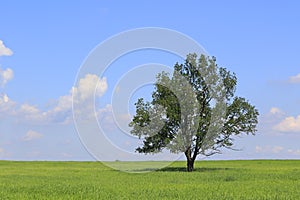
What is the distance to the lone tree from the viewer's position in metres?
56.8

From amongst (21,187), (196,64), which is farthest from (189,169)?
(21,187)

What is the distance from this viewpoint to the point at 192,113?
57188 mm

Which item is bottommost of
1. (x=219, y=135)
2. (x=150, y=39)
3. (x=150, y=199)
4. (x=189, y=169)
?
(x=150, y=199)

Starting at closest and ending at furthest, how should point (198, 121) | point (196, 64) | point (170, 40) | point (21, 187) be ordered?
point (21, 187)
point (170, 40)
point (198, 121)
point (196, 64)

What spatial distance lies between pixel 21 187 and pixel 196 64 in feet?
103

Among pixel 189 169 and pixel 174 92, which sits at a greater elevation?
pixel 174 92

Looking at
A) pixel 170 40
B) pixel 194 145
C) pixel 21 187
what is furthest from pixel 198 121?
pixel 21 187

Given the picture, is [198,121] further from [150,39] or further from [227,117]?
[150,39]

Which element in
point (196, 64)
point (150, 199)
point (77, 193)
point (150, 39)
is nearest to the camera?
point (150, 199)

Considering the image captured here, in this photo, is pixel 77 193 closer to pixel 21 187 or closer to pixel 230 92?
pixel 21 187

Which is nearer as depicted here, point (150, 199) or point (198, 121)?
point (150, 199)

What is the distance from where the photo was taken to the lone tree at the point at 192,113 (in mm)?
56844

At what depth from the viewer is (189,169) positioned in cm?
5972

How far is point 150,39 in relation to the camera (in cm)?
4056
